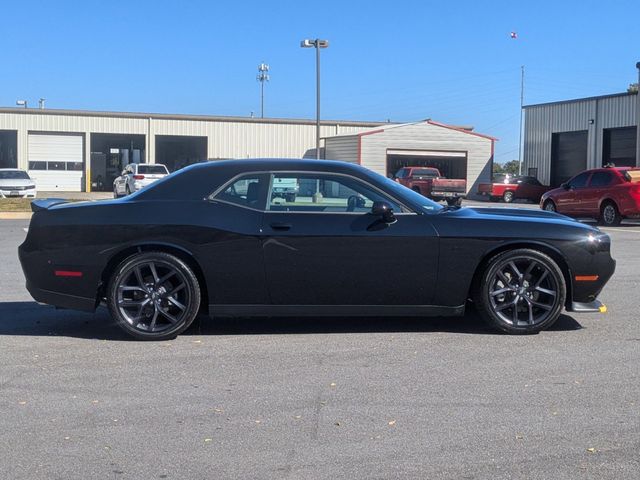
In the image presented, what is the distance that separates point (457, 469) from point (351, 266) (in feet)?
9.20

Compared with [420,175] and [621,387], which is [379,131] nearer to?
[420,175]

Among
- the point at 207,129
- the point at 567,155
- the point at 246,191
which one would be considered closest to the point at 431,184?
the point at 567,155

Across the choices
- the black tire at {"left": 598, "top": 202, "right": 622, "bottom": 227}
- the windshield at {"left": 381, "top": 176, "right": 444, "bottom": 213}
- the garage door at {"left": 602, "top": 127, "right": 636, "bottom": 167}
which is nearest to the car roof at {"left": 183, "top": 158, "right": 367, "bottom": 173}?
the windshield at {"left": 381, "top": 176, "right": 444, "bottom": 213}

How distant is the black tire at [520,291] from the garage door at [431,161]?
1588 inches

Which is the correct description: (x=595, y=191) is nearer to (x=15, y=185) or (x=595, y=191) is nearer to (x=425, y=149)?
(x=15, y=185)

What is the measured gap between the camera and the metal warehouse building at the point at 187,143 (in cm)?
4622

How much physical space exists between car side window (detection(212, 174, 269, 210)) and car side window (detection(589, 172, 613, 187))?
54.8 ft

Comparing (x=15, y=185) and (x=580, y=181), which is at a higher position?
(x=580, y=181)

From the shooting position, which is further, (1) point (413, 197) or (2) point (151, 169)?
(2) point (151, 169)

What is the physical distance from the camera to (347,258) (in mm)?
6707

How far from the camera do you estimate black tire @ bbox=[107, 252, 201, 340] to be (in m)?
6.71

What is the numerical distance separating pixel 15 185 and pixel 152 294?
92.6 ft

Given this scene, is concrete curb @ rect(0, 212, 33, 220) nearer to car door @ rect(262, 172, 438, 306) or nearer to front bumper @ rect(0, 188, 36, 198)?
front bumper @ rect(0, 188, 36, 198)

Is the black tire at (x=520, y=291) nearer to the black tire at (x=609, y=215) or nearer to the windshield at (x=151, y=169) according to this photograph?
the black tire at (x=609, y=215)
